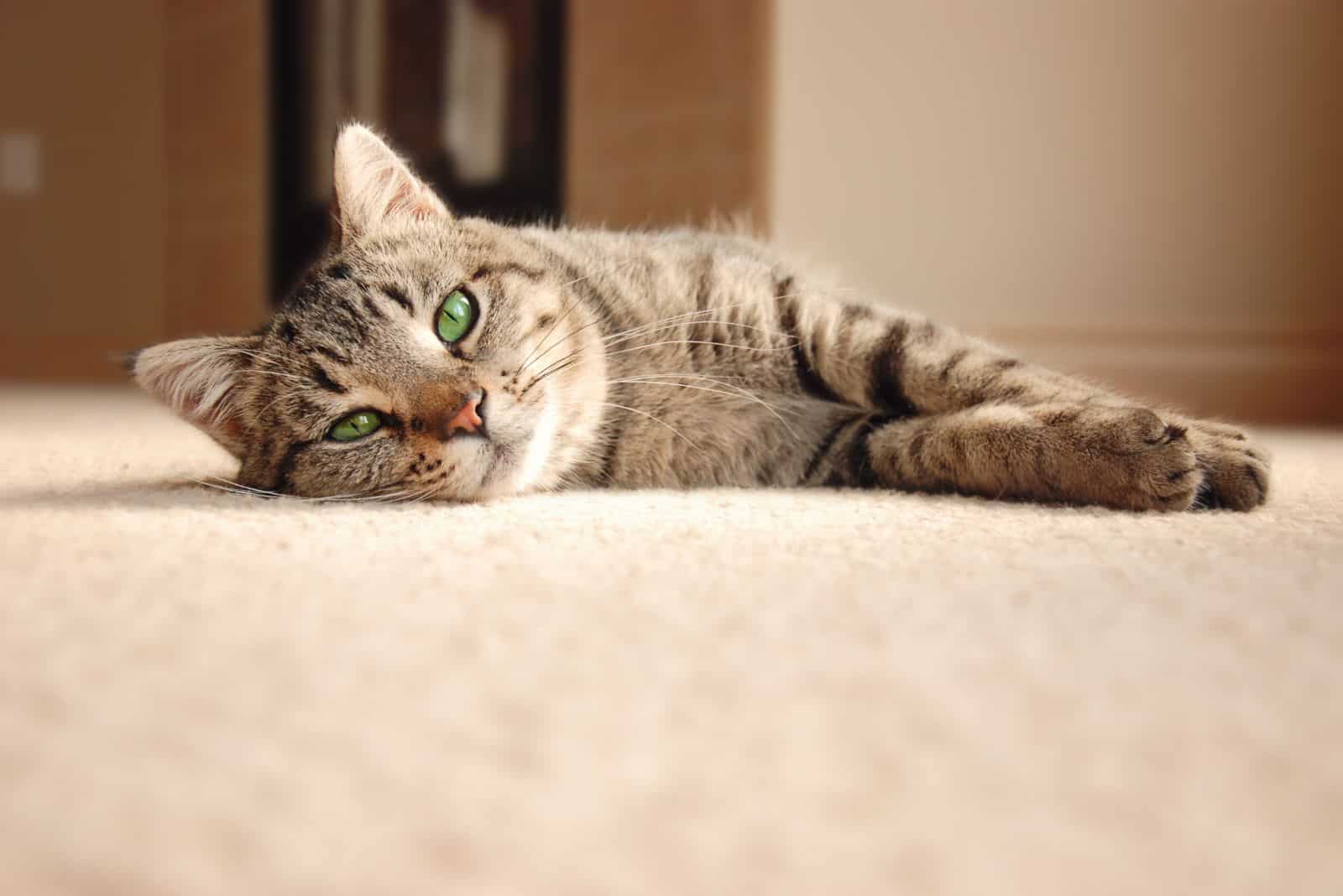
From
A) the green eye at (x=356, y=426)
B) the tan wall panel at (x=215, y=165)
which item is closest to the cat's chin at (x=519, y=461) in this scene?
the green eye at (x=356, y=426)

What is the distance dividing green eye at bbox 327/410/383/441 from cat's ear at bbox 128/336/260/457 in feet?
0.48

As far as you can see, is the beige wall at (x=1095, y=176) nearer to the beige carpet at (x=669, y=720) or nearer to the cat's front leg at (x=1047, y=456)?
the cat's front leg at (x=1047, y=456)

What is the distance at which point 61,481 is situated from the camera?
3.82 ft

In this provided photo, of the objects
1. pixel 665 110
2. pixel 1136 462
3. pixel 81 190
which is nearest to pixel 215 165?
pixel 81 190

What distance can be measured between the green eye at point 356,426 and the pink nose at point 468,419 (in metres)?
0.09

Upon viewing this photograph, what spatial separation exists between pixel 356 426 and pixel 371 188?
1.06 ft

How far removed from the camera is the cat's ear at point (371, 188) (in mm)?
1212

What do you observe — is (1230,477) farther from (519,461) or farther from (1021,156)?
(1021,156)

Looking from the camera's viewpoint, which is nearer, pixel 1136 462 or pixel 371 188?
pixel 1136 462

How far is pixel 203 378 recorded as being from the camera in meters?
1.17

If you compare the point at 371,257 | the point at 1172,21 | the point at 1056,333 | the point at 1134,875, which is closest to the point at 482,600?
the point at 1134,875

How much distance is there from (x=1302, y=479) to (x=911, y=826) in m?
1.08

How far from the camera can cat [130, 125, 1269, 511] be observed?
103cm

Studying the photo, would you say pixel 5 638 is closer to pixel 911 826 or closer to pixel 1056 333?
pixel 911 826
